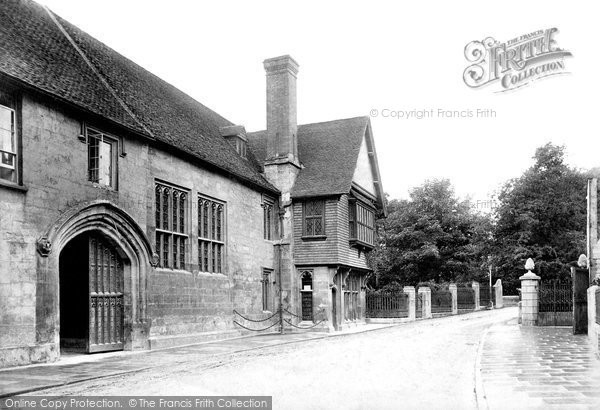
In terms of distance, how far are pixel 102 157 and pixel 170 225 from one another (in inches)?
147

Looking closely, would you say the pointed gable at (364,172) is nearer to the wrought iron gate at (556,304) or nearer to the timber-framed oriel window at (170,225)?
the wrought iron gate at (556,304)

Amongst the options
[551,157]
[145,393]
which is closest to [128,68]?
[145,393]

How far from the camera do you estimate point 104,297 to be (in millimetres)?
17000

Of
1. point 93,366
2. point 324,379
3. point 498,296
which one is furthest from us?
point 498,296

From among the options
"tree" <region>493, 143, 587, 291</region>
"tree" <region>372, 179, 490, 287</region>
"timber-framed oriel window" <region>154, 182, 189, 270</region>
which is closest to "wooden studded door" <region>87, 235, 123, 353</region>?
"timber-framed oriel window" <region>154, 182, 189, 270</region>

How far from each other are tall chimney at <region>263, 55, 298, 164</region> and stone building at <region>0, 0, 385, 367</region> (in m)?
0.07

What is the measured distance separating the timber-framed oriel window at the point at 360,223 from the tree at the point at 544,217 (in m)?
21.5

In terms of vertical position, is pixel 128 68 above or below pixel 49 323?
above

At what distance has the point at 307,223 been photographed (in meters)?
28.1

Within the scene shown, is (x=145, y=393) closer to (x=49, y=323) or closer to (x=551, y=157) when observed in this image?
(x=49, y=323)

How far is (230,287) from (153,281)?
5242 mm

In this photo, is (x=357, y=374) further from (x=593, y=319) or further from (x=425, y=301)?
(x=425, y=301)

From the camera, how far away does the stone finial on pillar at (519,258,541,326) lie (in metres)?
25.6

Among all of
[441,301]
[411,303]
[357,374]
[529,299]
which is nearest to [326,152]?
[529,299]
